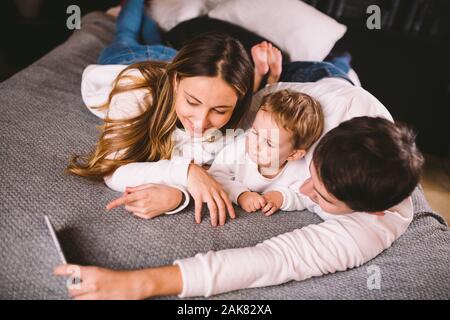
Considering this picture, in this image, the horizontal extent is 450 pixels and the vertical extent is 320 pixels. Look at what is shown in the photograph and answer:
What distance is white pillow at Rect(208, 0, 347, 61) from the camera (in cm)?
138

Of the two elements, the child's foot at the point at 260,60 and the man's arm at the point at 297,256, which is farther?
the child's foot at the point at 260,60

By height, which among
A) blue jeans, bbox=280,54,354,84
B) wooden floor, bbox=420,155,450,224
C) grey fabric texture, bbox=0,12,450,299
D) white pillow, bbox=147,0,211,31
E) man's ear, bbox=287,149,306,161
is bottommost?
wooden floor, bbox=420,155,450,224

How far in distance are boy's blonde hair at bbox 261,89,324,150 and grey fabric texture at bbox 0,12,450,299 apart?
0.61 ft

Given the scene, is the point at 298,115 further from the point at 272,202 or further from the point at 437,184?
the point at 437,184

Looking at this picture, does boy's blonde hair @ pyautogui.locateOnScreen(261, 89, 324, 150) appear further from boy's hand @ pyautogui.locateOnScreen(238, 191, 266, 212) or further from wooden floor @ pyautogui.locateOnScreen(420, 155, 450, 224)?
wooden floor @ pyautogui.locateOnScreen(420, 155, 450, 224)

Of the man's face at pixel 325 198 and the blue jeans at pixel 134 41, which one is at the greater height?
the blue jeans at pixel 134 41

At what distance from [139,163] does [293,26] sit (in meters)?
0.86

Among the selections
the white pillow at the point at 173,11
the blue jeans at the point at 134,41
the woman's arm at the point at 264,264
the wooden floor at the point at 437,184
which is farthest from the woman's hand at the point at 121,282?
the wooden floor at the point at 437,184

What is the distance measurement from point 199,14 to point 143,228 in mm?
1068

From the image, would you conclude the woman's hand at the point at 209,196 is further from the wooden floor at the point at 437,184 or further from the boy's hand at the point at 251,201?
the wooden floor at the point at 437,184

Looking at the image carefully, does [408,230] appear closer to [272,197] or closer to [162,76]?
[272,197]

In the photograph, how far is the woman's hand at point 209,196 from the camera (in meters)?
0.79

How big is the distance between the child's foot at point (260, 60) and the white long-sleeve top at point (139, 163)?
306mm

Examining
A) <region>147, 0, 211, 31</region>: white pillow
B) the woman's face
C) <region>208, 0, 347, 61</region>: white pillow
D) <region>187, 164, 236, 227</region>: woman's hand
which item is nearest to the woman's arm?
<region>187, 164, 236, 227</region>: woman's hand
